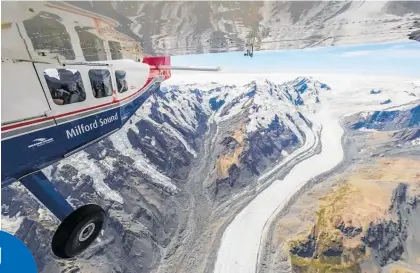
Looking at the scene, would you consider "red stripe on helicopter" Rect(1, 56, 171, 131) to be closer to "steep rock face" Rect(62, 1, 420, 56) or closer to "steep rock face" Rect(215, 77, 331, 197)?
"steep rock face" Rect(62, 1, 420, 56)

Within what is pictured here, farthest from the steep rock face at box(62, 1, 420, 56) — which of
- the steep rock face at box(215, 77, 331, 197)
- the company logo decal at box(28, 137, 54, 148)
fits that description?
the steep rock face at box(215, 77, 331, 197)

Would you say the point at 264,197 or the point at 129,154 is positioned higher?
the point at 129,154

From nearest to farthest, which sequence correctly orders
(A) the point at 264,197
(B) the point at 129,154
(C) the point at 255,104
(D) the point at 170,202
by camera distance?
(D) the point at 170,202, (B) the point at 129,154, (A) the point at 264,197, (C) the point at 255,104

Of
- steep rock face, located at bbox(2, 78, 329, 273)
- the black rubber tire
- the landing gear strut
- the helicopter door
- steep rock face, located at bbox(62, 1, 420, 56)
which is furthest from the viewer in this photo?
steep rock face, located at bbox(2, 78, 329, 273)

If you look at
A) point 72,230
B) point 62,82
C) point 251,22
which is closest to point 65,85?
point 62,82

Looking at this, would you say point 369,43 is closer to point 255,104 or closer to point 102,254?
point 102,254

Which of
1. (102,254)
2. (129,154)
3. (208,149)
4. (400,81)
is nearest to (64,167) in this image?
(129,154)
